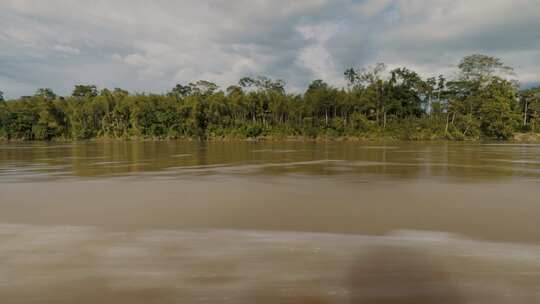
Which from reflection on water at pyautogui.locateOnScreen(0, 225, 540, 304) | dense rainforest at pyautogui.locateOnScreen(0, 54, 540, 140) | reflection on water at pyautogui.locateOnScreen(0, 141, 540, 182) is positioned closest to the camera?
reflection on water at pyautogui.locateOnScreen(0, 225, 540, 304)

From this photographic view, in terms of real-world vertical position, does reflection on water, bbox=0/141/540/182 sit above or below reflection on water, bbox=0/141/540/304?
above

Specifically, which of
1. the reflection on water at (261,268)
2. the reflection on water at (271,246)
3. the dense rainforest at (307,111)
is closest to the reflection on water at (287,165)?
the reflection on water at (271,246)

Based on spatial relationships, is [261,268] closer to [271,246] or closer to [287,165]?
[271,246]

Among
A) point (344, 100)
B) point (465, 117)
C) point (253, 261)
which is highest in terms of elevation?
point (344, 100)

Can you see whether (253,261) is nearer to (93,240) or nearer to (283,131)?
(93,240)

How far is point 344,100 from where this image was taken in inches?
2055

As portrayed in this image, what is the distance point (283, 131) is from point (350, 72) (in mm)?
18522

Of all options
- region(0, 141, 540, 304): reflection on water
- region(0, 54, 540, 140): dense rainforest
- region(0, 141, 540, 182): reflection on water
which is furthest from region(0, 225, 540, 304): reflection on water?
region(0, 54, 540, 140): dense rainforest

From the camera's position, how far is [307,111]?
52.5m

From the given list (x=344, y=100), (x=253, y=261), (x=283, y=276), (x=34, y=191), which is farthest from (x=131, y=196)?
(x=344, y=100)

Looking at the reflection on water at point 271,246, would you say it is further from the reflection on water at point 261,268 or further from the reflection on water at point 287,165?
the reflection on water at point 287,165

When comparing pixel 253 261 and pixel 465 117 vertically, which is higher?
pixel 465 117

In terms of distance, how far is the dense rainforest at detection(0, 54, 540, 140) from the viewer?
46.9 meters

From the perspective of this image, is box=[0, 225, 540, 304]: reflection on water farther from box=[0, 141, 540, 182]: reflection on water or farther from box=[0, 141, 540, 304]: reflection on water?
box=[0, 141, 540, 182]: reflection on water
